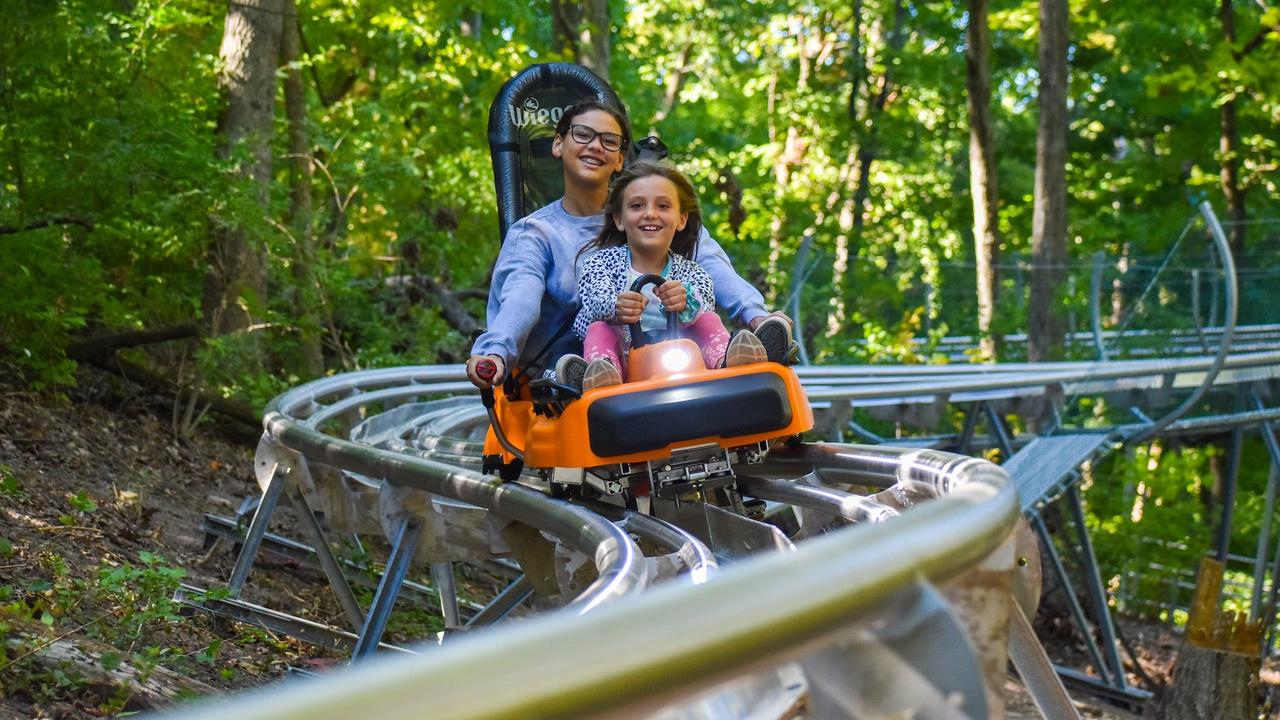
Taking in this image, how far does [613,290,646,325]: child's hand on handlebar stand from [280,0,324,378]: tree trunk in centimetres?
603

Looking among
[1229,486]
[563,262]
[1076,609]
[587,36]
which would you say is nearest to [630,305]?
[563,262]

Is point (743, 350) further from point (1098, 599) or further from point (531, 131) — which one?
point (1098, 599)

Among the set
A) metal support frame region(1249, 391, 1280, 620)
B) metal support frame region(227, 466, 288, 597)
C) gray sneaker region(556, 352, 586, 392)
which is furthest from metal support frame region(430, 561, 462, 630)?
metal support frame region(1249, 391, 1280, 620)

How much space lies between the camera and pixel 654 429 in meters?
4.49

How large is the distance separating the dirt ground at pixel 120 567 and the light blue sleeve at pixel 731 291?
7.13 ft

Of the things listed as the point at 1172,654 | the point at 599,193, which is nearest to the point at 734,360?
the point at 599,193

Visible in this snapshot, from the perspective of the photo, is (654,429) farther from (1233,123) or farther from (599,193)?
(1233,123)

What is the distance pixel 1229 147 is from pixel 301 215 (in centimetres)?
1299

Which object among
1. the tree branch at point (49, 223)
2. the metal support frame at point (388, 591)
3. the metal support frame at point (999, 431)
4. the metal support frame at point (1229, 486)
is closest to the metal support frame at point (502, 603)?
the metal support frame at point (388, 591)

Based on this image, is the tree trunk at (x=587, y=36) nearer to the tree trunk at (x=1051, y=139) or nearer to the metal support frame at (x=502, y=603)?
the tree trunk at (x=1051, y=139)

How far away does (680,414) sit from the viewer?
4500 mm

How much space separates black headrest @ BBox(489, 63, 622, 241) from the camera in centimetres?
643

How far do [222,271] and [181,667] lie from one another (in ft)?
19.9

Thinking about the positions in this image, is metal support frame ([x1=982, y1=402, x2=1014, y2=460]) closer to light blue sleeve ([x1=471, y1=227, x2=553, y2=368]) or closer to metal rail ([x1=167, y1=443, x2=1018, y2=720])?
light blue sleeve ([x1=471, y1=227, x2=553, y2=368])
